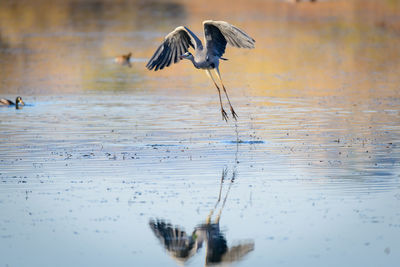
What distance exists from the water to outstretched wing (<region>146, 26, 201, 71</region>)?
1372 mm

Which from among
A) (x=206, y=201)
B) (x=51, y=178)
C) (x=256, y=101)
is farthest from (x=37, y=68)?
(x=206, y=201)

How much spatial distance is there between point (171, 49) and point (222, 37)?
1.03 meters

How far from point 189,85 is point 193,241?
1646 centimetres

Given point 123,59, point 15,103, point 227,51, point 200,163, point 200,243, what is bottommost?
point 200,243

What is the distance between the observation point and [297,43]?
37406 millimetres

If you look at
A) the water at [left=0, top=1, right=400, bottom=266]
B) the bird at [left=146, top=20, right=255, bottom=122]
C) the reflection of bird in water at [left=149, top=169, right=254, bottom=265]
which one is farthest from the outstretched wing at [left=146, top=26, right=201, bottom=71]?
the reflection of bird in water at [left=149, top=169, right=254, bottom=265]

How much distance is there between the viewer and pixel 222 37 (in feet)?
53.6

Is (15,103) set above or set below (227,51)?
below

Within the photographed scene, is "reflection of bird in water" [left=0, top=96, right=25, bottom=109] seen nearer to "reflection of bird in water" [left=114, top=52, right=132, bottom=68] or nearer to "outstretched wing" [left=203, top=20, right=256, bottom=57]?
"outstretched wing" [left=203, top=20, right=256, bottom=57]

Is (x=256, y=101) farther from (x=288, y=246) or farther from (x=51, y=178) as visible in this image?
(x=288, y=246)

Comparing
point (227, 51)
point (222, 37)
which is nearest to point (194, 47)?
point (222, 37)

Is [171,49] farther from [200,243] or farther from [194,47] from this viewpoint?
[200,243]

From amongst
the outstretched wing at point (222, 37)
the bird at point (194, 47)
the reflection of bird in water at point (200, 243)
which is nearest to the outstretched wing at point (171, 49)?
the bird at point (194, 47)

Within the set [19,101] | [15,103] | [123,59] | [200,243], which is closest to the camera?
[200,243]
